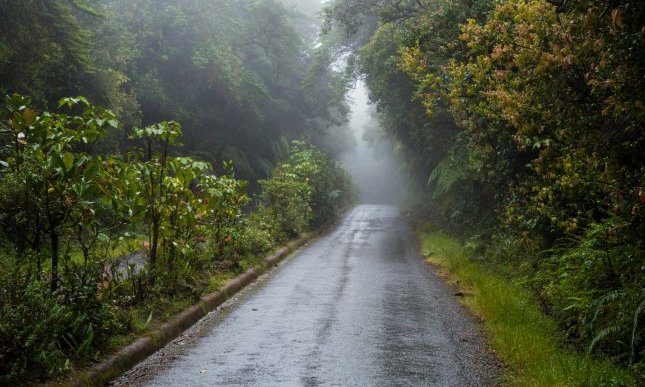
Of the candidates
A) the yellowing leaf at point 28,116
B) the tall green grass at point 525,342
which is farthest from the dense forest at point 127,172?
the tall green grass at point 525,342

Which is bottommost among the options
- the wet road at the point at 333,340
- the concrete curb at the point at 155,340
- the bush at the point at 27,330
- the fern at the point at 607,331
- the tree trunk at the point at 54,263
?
the wet road at the point at 333,340

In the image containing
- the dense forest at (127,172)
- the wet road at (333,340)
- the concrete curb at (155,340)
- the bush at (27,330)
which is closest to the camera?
the bush at (27,330)

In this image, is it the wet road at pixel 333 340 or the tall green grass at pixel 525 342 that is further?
the wet road at pixel 333 340

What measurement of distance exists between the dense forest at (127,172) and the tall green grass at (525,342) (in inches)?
173

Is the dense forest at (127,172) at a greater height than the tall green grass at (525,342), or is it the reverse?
the dense forest at (127,172)

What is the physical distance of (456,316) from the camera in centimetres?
879

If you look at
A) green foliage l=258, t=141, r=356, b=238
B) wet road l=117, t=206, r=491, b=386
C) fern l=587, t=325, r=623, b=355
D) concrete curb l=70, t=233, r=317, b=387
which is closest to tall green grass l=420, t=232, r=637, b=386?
fern l=587, t=325, r=623, b=355

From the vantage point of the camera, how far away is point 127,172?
7.02 meters

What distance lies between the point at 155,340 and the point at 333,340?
7.27 ft

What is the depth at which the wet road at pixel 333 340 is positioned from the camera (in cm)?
584

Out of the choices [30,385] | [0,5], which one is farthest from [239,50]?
[30,385]

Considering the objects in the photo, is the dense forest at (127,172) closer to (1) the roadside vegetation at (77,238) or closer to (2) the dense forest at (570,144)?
(1) the roadside vegetation at (77,238)

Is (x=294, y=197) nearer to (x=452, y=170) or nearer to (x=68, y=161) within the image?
(x=452, y=170)

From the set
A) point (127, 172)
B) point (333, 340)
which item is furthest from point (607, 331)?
point (127, 172)
